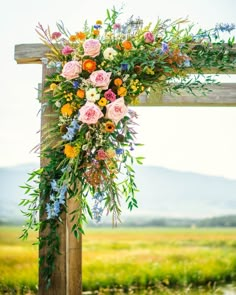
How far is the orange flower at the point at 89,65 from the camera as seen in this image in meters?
2.01

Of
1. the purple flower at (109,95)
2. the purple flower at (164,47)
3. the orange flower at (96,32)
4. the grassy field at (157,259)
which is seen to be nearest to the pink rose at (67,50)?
the orange flower at (96,32)

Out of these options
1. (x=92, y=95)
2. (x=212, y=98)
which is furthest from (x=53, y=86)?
(x=212, y=98)

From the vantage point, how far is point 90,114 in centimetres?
193

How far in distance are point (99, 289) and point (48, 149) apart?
2.25 metres

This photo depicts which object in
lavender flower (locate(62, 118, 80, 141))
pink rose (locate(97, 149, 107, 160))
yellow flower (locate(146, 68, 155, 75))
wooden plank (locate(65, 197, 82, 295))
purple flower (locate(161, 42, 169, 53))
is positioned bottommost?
wooden plank (locate(65, 197, 82, 295))

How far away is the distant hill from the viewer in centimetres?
407

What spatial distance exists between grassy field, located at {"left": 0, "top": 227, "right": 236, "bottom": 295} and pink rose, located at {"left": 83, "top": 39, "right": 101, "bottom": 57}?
7.46ft

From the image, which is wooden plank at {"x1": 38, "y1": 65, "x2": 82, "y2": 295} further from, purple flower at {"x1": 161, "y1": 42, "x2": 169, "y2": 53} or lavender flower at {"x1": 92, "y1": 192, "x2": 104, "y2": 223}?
purple flower at {"x1": 161, "y1": 42, "x2": 169, "y2": 53}

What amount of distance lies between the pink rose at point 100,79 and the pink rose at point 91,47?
0.08 meters

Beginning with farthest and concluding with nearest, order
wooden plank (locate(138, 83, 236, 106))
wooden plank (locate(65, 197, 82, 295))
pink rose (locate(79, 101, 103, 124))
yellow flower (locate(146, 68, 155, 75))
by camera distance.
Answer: wooden plank (locate(138, 83, 236, 106)), wooden plank (locate(65, 197, 82, 295)), yellow flower (locate(146, 68, 155, 75)), pink rose (locate(79, 101, 103, 124))

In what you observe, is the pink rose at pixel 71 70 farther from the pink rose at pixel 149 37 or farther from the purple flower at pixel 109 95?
the pink rose at pixel 149 37

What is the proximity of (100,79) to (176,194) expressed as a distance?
7.59ft

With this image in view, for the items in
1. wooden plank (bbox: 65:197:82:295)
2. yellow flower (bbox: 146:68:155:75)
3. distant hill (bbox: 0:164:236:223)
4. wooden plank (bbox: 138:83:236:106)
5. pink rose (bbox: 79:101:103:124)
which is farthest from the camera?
distant hill (bbox: 0:164:236:223)

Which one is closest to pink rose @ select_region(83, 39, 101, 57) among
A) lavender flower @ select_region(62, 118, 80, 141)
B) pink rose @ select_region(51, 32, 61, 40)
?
pink rose @ select_region(51, 32, 61, 40)
